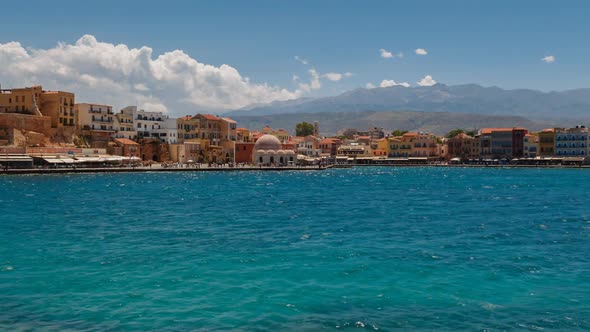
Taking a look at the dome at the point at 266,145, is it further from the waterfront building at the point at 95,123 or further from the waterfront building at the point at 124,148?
the waterfront building at the point at 95,123

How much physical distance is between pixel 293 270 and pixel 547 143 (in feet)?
450

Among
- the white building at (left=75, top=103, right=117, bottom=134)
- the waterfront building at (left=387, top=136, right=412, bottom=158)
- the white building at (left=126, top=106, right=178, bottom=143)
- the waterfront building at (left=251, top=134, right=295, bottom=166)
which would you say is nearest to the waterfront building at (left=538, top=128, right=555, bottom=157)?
the waterfront building at (left=387, top=136, right=412, bottom=158)

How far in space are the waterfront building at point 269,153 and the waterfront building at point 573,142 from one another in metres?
62.4

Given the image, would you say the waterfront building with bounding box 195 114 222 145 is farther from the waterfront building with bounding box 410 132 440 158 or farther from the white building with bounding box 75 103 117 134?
the waterfront building with bounding box 410 132 440 158

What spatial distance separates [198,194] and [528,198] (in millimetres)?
30660

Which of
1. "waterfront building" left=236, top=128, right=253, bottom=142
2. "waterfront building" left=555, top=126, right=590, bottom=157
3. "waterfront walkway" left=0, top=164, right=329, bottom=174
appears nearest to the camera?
"waterfront walkway" left=0, top=164, right=329, bottom=174

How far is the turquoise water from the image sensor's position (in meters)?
16.9

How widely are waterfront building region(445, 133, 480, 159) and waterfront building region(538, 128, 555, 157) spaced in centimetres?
1795

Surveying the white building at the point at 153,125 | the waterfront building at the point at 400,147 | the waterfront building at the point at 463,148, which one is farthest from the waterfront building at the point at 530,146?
the white building at the point at 153,125

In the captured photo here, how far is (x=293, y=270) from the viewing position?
2259 cm

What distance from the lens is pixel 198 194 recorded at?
6038 cm

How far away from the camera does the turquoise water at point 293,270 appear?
16891 mm

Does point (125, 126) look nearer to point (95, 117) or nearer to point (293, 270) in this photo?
point (95, 117)

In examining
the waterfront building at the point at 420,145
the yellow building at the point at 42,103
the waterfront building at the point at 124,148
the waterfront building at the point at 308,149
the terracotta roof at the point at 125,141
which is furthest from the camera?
the waterfront building at the point at 308,149
